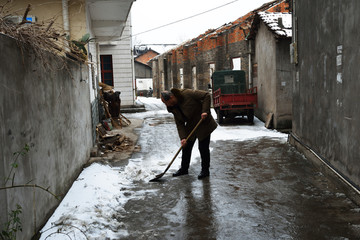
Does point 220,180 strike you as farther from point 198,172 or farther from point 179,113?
point 179,113

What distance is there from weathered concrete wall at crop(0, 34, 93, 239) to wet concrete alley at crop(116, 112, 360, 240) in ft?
3.32

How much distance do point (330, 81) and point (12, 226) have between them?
543 centimetres

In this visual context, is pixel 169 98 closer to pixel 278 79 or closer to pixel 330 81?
pixel 330 81

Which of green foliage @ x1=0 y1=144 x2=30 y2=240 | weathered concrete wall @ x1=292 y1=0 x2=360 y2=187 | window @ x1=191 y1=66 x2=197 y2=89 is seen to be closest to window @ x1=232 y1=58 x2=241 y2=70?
window @ x1=191 y1=66 x2=197 y2=89

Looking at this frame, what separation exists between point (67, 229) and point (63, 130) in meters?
1.74

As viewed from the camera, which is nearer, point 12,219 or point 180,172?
point 12,219

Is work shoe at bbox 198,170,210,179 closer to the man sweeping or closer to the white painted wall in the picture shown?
the man sweeping

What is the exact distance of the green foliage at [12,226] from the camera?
2.54 m

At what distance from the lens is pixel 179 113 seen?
598 cm

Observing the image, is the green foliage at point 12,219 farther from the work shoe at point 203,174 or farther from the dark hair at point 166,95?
the work shoe at point 203,174

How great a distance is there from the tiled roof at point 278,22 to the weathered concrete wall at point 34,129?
8.20 m

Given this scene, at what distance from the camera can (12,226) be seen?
2793 mm

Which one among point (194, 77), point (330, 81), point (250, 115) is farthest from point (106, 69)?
point (330, 81)

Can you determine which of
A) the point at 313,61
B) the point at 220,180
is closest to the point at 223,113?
the point at 313,61
